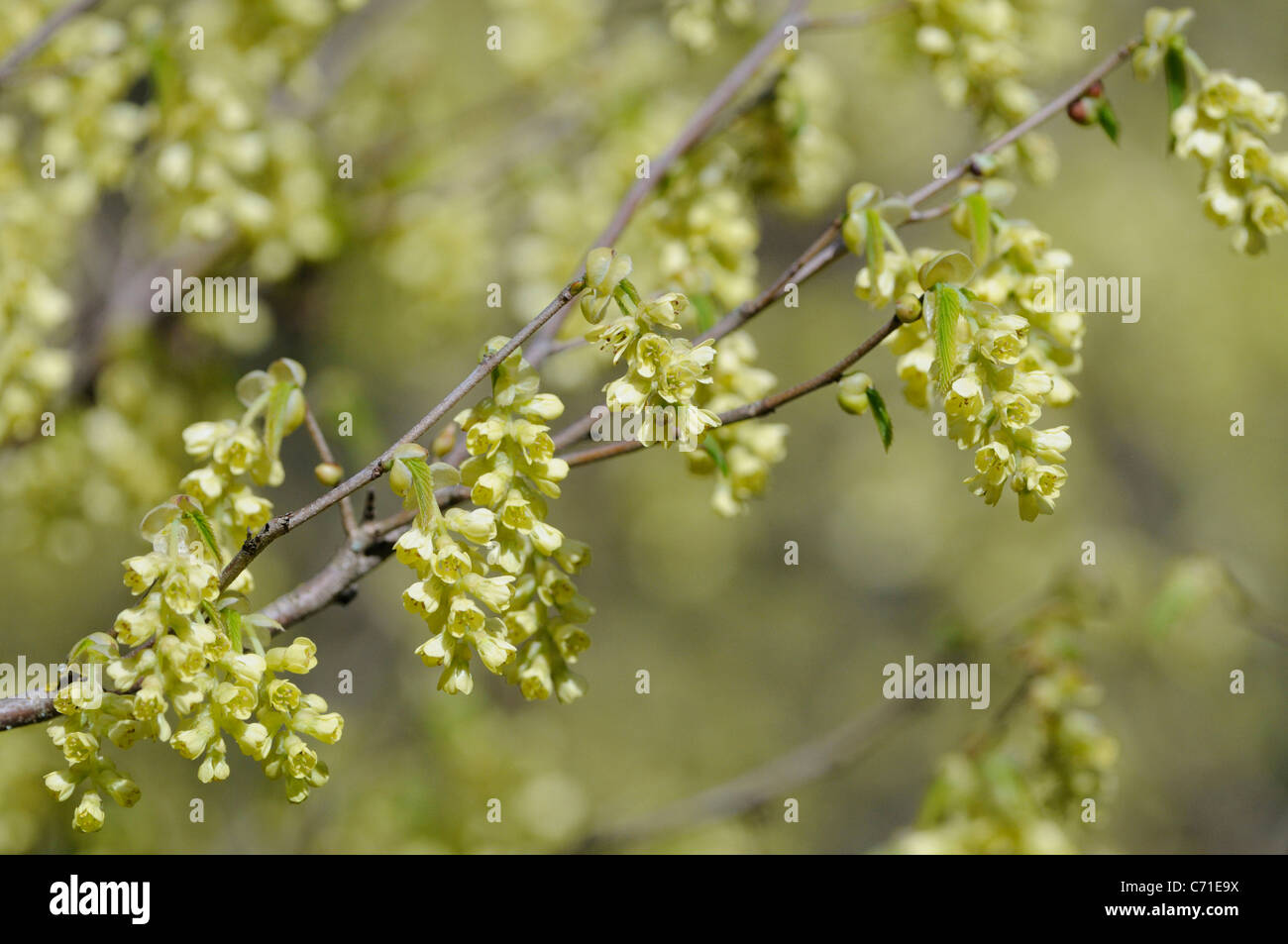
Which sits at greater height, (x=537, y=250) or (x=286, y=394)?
(x=537, y=250)

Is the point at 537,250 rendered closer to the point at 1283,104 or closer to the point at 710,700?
the point at 1283,104

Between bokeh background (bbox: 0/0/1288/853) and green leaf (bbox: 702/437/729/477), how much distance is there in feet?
3.45

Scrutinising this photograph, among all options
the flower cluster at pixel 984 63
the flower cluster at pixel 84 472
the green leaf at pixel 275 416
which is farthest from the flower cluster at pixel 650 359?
the flower cluster at pixel 84 472

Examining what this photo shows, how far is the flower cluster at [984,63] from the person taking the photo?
2197 mm

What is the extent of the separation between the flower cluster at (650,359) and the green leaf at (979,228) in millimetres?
518

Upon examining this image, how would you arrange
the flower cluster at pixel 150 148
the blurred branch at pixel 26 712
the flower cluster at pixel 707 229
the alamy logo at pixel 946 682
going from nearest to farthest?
the blurred branch at pixel 26 712 < the flower cluster at pixel 707 229 < the flower cluster at pixel 150 148 < the alamy logo at pixel 946 682

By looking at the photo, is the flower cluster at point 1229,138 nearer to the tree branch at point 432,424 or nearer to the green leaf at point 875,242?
the tree branch at point 432,424

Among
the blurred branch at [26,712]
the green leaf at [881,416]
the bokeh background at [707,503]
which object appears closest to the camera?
the blurred branch at [26,712]

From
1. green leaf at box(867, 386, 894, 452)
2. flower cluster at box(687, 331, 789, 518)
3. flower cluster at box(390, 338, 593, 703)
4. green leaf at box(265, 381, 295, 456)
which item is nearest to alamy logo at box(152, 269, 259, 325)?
green leaf at box(265, 381, 295, 456)

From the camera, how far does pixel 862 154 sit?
621 centimetres

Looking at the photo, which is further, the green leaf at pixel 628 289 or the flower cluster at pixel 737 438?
the flower cluster at pixel 737 438

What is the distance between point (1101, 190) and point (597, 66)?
4031 mm
